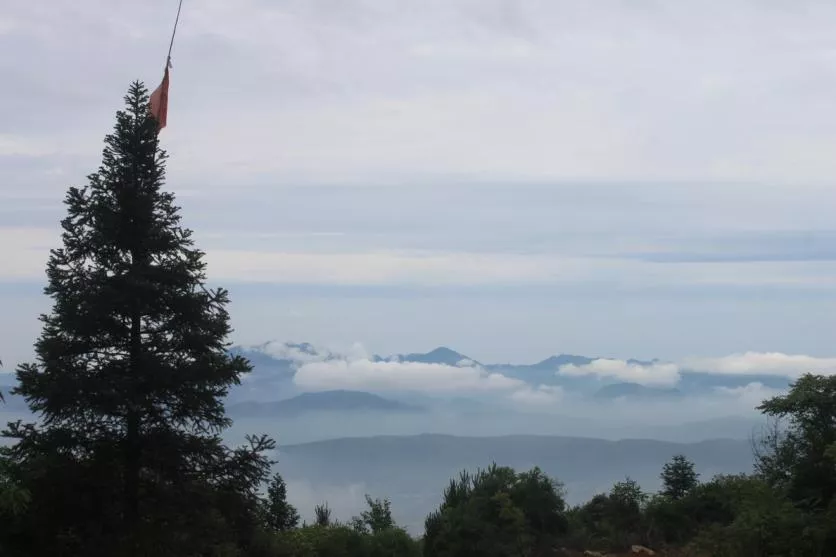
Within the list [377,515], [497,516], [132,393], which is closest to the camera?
[132,393]

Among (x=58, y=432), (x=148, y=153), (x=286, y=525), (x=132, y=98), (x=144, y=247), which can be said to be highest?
(x=132, y=98)

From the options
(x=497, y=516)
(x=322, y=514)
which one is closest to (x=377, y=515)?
(x=322, y=514)

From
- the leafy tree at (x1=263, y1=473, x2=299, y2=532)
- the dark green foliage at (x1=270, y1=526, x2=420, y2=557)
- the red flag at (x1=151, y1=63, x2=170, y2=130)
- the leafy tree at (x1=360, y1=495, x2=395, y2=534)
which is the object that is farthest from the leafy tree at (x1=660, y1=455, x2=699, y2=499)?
the red flag at (x1=151, y1=63, x2=170, y2=130)

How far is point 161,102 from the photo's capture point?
19953mm

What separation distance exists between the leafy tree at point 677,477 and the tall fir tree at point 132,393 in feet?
54.5

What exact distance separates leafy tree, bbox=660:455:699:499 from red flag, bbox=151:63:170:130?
1949cm

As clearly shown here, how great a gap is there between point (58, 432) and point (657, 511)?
16.1 m

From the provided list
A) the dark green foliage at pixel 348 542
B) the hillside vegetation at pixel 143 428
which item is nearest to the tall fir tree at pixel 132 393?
the hillside vegetation at pixel 143 428

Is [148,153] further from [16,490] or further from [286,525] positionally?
[286,525]

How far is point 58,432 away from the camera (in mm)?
16781

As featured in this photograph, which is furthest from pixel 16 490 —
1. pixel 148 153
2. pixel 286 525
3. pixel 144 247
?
pixel 286 525

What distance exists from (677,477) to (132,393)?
787 inches

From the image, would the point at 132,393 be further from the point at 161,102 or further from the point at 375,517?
the point at 375,517

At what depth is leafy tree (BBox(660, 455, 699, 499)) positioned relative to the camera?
97.9 ft
